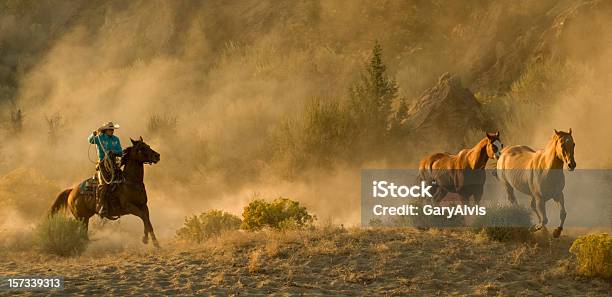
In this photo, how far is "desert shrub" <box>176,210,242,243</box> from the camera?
1984 cm

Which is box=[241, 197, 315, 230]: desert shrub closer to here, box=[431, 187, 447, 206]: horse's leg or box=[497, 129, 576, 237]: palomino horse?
box=[431, 187, 447, 206]: horse's leg

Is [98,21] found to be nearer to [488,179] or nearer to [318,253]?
[488,179]

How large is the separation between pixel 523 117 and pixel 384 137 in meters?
5.13

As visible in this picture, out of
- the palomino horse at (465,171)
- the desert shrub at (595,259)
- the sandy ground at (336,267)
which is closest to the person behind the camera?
the sandy ground at (336,267)

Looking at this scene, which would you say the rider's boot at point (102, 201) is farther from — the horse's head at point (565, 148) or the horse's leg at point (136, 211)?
the horse's head at point (565, 148)

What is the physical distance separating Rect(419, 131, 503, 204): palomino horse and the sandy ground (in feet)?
3.45

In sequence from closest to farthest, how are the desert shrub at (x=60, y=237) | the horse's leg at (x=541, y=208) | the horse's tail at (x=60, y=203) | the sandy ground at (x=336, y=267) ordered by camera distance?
the sandy ground at (x=336, y=267), the horse's leg at (x=541, y=208), the desert shrub at (x=60, y=237), the horse's tail at (x=60, y=203)

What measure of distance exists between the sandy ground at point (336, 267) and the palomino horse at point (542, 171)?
923 millimetres

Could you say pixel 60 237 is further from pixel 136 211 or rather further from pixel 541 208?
pixel 541 208

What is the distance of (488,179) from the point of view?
22266 mm

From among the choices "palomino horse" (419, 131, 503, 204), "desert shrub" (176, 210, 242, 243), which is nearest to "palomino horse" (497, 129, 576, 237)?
"palomino horse" (419, 131, 503, 204)

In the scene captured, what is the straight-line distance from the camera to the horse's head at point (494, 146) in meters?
16.5

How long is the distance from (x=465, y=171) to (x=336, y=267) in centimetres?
438

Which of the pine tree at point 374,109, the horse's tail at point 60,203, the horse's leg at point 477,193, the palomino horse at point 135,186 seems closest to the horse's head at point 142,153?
the palomino horse at point 135,186
